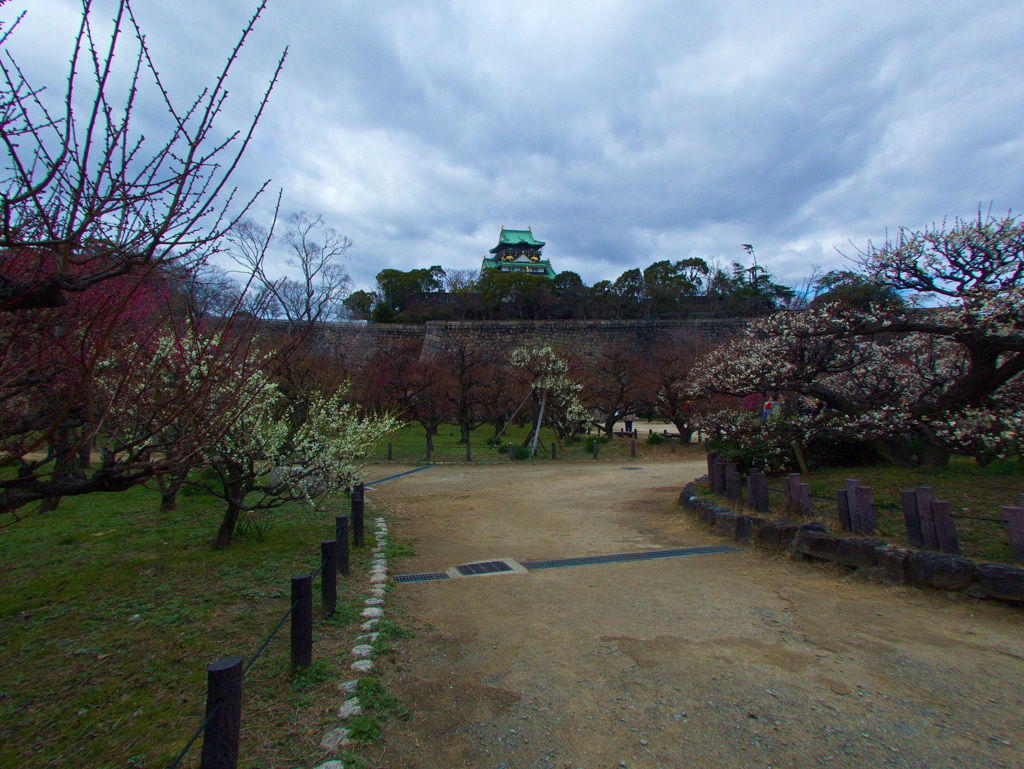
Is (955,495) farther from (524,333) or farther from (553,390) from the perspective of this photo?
(524,333)

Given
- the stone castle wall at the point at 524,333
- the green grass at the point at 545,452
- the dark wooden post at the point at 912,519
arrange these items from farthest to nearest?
1. the stone castle wall at the point at 524,333
2. the green grass at the point at 545,452
3. the dark wooden post at the point at 912,519

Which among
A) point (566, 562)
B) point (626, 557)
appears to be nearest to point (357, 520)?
point (566, 562)

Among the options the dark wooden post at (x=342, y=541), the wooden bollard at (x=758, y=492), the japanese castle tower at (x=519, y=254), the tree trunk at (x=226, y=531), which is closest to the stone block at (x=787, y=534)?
the wooden bollard at (x=758, y=492)

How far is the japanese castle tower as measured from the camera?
5944 centimetres

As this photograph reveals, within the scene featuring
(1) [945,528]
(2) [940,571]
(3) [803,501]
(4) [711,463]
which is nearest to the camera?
(2) [940,571]

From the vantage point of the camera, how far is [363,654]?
153 inches

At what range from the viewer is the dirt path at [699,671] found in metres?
2.89

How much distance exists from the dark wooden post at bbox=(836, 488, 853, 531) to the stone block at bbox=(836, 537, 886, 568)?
1.29ft

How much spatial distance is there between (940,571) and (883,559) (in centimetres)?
49

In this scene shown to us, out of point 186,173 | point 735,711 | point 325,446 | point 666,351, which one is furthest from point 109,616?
point 666,351

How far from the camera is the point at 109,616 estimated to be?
4531mm

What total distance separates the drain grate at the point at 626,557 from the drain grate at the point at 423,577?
997 millimetres

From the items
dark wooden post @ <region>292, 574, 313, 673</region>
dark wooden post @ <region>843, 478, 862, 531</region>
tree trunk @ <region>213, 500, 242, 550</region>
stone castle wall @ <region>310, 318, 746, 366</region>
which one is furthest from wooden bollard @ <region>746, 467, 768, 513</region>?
stone castle wall @ <region>310, 318, 746, 366</region>

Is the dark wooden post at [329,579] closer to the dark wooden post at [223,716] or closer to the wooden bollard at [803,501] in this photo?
the dark wooden post at [223,716]
